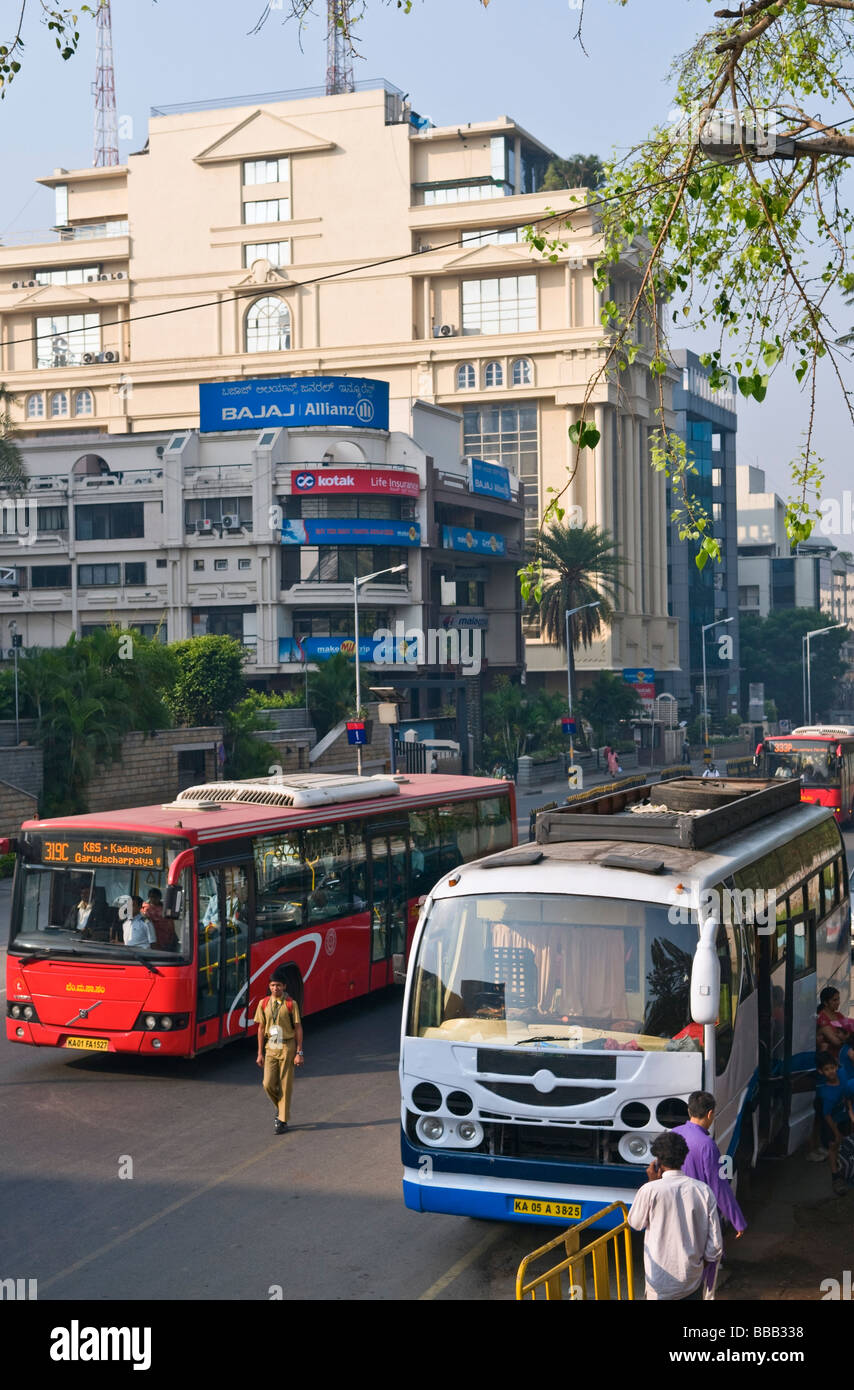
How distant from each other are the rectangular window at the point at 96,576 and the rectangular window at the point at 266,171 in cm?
4094

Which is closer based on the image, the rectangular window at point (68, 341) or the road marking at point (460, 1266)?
the road marking at point (460, 1266)

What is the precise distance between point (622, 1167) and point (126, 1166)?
4.71m

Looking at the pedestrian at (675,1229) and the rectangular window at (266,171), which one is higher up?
the rectangular window at (266,171)

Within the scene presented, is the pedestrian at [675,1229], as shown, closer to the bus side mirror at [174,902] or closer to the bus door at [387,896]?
the bus side mirror at [174,902]

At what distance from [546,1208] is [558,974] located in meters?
1.44

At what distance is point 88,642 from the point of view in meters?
41.2

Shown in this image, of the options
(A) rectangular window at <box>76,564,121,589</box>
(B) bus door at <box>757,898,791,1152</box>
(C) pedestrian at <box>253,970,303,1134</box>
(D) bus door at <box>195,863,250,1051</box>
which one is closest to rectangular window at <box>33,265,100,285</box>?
(A) rectangular window at <box>76,564,121,589</box>

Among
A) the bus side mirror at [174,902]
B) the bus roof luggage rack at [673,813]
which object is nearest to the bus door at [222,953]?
the bus side mirror at [174,902]

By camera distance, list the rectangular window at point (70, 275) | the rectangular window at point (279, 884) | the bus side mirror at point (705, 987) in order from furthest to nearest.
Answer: the rectangular window at point (70, 275) < the rectangular window at point (279, 884) < the bus side mirror at point (705, 987)

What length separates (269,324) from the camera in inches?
3991

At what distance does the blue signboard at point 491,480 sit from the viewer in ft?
250

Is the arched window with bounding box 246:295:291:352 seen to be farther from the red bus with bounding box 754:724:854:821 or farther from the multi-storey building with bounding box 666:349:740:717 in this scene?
the red bus with bounding box 754:724:854:821

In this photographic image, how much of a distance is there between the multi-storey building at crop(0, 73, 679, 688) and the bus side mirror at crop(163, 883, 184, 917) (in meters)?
80.7

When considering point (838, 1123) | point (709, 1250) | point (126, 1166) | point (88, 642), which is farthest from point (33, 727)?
point (709, 1250)
